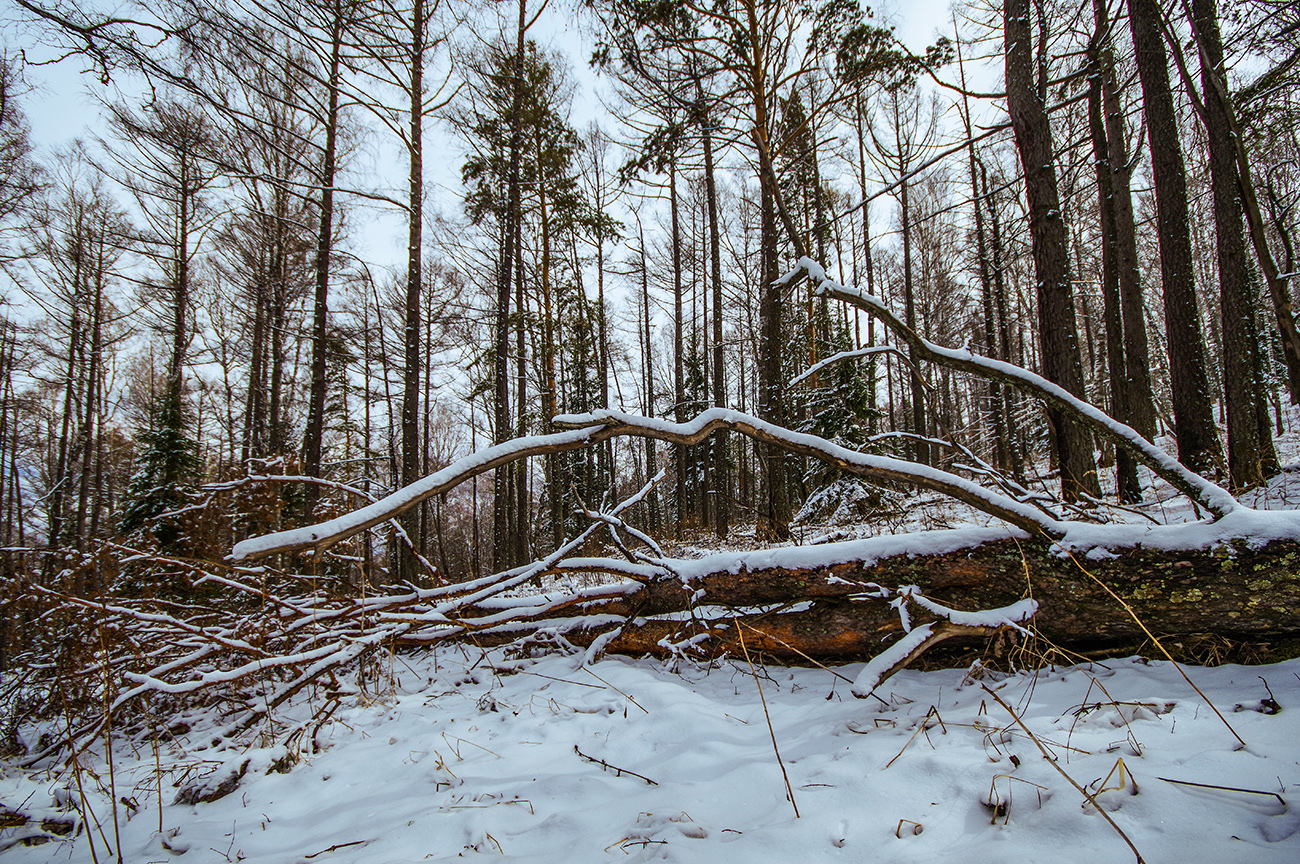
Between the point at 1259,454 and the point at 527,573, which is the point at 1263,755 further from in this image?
the point at 1259,454

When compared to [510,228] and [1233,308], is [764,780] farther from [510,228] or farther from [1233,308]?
[510,228]

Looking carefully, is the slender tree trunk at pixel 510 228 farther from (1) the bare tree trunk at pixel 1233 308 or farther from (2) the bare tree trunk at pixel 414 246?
(1) the bare tree trunk at pixel 1233 308

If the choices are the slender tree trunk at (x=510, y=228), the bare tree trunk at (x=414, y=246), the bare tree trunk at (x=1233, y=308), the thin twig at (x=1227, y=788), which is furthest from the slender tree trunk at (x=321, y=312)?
Answer: the bare tree trunk at (x=1233, y=308)

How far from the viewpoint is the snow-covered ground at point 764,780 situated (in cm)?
121

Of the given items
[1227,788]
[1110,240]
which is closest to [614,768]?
[1227,788]

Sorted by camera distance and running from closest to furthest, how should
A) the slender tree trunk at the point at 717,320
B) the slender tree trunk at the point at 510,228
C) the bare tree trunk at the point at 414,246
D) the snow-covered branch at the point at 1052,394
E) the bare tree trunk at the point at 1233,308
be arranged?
the snow-covered branch at the point at 1052,394
the bare tree trunk at the point at 1233,308
the bare tree trunk at the point at 414,246
the slender tree trunk at the point at 510,228
the slender tree trunk at the point at 717,320

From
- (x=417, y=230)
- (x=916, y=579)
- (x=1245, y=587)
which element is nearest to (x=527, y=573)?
(x=916, y=579)

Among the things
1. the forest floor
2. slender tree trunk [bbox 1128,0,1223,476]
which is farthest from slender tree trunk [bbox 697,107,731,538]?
the forest floor

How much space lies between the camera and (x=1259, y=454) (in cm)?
578

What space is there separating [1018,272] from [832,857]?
2048cm

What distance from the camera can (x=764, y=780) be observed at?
1662 mm

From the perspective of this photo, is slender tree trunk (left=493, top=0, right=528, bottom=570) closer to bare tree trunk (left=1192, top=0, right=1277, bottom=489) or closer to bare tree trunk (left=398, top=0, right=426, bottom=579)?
bare tree trunk (left=398, top=0, right=426, bottom=579)

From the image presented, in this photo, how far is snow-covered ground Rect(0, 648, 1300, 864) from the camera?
3.99 feet

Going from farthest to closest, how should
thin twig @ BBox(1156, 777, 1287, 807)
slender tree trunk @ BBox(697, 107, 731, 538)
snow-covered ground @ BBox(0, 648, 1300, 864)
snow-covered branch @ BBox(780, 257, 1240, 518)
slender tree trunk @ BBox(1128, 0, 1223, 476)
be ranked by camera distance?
slender tree trunk @ BBox(697, 107, 731, 538) → slender tree trunk @ BBox(1128, 0, 1223, 476) → snow-covered branch @ BBox(780, 257, 1240, 518) → snow-covered ground @ BBox(0, 648, 1300, 864) → thin twig @ BBox(1156, 777, 1287, 807)
